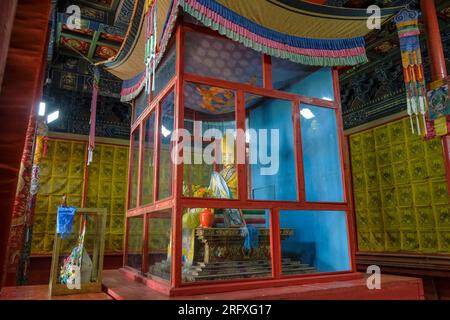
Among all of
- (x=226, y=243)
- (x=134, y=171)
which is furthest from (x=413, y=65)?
(x=134, y=171)

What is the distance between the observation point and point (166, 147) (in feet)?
10.3

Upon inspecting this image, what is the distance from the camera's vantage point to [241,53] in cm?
343

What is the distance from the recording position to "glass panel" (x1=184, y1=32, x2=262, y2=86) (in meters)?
3.00

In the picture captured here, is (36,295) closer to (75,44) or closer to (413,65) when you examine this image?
(413,65)

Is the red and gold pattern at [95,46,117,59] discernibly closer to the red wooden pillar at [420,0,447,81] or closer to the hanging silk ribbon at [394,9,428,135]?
the hanging silk ribbon at [394,9,428,135]

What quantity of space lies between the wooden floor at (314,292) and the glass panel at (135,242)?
1.38 ft

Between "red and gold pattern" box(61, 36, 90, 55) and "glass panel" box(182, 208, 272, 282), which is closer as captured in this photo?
"glass panel" box(182, 208, 272, 282)

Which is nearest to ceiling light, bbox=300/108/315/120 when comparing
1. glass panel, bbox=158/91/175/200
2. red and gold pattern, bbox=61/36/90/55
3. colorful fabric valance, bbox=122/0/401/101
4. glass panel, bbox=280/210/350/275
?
colorful fabric valance, bbox=122/0/401/101

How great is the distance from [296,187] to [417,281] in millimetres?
1348

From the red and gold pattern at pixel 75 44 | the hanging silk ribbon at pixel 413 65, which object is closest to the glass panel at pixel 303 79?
the hanging silk ribbon at pixel 413 65

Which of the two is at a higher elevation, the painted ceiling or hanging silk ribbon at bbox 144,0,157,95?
the painted ceiling

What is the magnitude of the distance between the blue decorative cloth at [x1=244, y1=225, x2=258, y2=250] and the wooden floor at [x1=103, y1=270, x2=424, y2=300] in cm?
57

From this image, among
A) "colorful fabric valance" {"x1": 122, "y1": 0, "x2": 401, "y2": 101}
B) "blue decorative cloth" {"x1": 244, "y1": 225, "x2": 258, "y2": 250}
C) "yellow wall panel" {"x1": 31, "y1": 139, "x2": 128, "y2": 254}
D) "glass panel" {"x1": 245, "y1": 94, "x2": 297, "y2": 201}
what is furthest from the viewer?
"yellow wall panel" {"x1": 31, "y1": 139, "x2": 128, "y2": 254}
